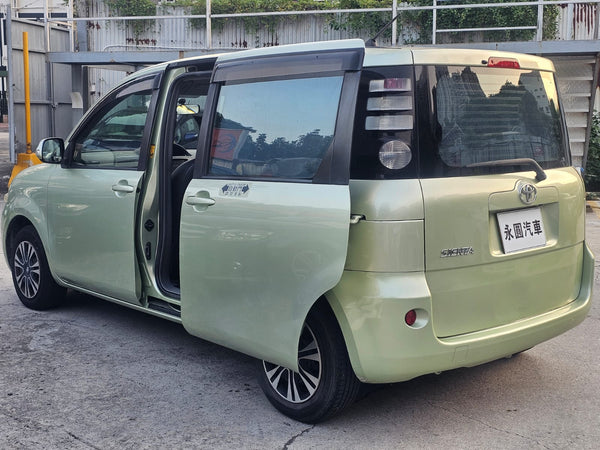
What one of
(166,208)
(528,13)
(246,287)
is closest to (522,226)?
(246,287)

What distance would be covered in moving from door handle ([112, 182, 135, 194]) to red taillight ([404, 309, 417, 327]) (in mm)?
2166

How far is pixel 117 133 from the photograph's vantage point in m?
4.96

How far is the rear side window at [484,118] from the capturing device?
3316mm

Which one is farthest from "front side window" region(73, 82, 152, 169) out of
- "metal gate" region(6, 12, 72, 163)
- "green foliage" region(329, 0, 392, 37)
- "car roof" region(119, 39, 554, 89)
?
"green foliage" region(329, 0, 392, 37)

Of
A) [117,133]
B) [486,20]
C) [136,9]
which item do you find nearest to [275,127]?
[117,133]

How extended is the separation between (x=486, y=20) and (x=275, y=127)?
11.3 m

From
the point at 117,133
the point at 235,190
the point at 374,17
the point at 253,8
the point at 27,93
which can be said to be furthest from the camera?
the point at 253,8

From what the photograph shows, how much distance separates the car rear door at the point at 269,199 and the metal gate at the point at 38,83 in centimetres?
1098

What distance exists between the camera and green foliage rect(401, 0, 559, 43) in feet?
44.6

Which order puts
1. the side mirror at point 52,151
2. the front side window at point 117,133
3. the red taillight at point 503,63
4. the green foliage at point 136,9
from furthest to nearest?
the green foliage at point 136,9
the side mirror at point 52,151
the front side window at point 117,133
the red taillight at point 503,63

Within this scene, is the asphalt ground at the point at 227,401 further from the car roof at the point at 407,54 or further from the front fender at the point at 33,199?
the car roof at the point at 407,54

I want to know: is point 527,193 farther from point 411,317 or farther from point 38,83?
point 38,83

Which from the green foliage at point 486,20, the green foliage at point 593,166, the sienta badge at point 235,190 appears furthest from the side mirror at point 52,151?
the green foliage at point 593,166

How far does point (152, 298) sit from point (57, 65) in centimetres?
1239
